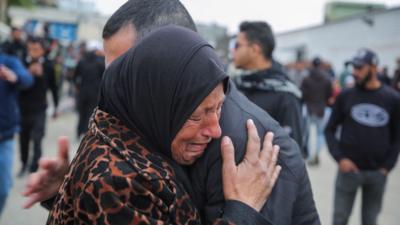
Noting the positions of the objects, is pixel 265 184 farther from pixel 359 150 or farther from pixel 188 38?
pixel 359 150

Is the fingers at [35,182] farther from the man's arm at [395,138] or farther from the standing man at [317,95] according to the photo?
the standing man at [317,95]

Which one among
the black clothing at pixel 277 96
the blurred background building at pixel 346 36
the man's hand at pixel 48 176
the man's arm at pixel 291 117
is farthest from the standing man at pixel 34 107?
the blurred background building at pixel 346 36

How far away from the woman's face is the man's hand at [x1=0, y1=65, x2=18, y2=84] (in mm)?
3553

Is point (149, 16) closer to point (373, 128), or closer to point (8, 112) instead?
point (373, 128)

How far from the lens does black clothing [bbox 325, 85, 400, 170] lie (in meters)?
4.09

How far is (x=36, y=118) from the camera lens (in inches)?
261

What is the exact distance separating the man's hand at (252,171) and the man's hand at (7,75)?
11.9ft

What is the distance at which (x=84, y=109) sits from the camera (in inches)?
359

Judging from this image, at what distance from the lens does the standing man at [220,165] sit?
1.44 meters

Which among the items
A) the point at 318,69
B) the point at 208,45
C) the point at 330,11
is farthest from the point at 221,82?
the point at 330,11

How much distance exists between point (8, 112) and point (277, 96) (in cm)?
266

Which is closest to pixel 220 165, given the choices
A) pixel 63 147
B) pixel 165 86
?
pixel 165 86

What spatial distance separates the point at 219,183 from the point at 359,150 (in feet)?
10.1

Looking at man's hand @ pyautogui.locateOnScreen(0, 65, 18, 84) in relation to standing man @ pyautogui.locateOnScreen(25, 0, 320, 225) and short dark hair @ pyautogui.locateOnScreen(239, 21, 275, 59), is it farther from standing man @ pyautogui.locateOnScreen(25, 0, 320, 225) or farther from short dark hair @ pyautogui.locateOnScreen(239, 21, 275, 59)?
standing man @ pyautogui.locateOnScreen(25, 0, 320, 225)
